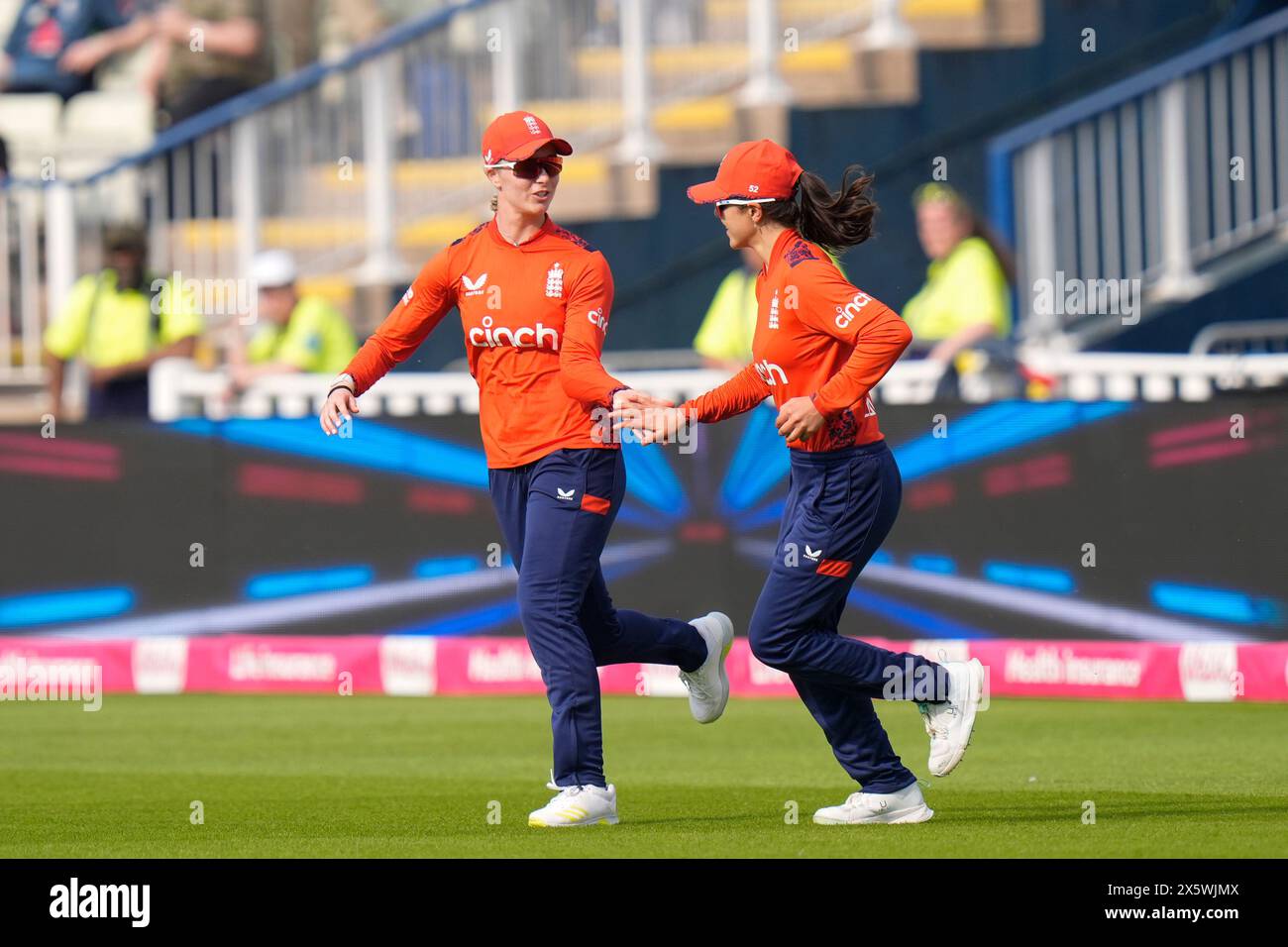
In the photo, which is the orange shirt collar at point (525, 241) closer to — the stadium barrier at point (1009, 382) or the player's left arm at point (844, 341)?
the player's left arm at point (844, 341)

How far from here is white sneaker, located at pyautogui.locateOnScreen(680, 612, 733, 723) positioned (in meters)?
8.89

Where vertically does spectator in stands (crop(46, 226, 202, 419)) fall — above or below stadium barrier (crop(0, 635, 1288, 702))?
above

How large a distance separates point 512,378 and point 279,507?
19.8 ft

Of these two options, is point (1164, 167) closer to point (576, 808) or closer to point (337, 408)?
point (337, 408)

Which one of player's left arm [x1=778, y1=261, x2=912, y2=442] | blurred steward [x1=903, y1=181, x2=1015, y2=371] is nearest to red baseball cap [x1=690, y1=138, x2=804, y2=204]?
player's left arm [x1=778, y1=261, x2=912, y2=442]

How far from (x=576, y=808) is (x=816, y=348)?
1775 millimetres

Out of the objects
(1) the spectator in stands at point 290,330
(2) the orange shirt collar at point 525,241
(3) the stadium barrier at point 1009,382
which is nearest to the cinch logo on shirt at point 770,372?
(2) the orange shirt collar at point 525,241

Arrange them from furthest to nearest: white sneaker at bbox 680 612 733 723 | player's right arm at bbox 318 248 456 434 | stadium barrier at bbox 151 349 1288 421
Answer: stadium barrier at bbox 151 349 1288 421 < white sneaker at bbox 680 612 733 723 < player's right arm at bbox 318 248 456 434

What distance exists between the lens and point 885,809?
8.05 m

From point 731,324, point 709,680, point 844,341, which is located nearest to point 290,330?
point 731,324

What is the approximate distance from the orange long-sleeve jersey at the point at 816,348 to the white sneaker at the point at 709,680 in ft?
4.06

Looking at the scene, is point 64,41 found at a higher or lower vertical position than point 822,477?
higher

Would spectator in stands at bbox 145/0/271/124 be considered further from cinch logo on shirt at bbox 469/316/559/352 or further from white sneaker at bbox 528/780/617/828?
white sneaker at bbox 528/780/617/828

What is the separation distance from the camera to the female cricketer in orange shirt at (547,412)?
8133mm
